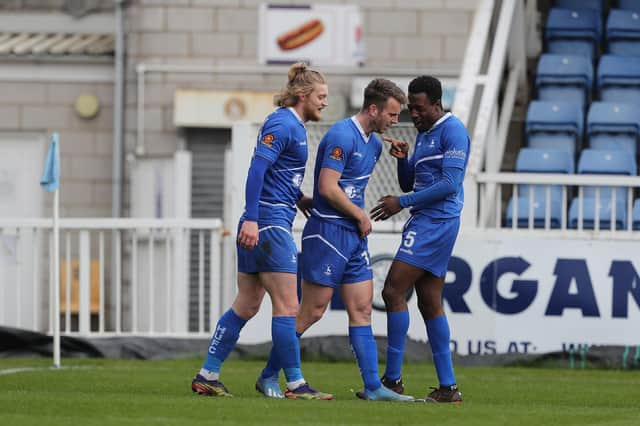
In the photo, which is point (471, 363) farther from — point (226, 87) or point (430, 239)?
point (226, 87)

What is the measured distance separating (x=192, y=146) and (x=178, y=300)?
755 cm

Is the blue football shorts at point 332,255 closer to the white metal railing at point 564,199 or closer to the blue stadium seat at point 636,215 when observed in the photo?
the white metal railing at point 564,199

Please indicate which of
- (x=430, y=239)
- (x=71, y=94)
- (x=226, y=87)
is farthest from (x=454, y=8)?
(x=430, y=239)

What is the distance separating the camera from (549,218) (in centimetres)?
1359

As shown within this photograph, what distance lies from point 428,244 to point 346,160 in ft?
2.16

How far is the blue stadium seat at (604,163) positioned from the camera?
1544 cm

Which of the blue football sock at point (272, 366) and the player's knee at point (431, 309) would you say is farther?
the player's knee at point (431, 309)

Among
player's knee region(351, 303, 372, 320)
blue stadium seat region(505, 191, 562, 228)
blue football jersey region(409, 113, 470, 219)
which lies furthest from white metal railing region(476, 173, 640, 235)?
player's knee region(351, 303, 372, 320)

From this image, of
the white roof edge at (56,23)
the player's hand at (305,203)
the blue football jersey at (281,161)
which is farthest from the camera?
the white roof edge at (56,23)

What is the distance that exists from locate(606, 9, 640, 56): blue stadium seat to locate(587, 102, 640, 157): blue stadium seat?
179cm

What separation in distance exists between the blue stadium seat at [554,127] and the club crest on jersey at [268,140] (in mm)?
8318

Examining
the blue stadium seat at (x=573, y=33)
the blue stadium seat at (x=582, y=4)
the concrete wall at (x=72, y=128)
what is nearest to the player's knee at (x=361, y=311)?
the blue stadium seat at (x=573, y=33)

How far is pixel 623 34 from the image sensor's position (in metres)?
18.5

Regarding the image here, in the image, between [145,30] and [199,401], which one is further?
[145,30]
